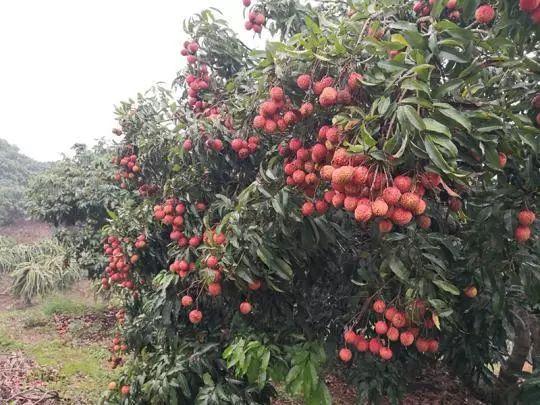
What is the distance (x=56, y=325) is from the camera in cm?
728

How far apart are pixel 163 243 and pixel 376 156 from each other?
2.19 m

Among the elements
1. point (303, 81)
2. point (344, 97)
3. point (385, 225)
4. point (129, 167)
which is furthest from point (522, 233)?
point (129, 167)

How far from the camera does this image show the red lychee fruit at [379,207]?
3.75 feet

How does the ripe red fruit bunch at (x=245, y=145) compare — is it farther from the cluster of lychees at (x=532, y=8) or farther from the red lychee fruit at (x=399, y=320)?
the cluster of lychees at (x=532, y=8)

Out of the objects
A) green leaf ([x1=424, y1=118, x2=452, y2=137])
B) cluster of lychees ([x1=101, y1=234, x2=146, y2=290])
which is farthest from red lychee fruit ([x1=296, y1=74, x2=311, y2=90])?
cluster of lychees ([x1=101, y1=234, x2=146, y2=290])

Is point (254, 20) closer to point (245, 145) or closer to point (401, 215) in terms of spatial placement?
point (245, 145)

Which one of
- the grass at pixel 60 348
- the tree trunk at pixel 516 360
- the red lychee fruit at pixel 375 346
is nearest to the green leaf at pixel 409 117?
the red lychee fruit at pixel 375 346

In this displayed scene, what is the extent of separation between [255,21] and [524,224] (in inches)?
75.2

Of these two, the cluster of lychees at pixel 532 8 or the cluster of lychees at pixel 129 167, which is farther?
the cluster of lychees at pixel 129 167

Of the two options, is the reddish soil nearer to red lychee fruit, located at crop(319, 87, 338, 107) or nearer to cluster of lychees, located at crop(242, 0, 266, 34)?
cluster of lychees, located at crop(242, 0, 266, 34)

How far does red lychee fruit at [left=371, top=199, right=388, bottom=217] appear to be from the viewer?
1.14m

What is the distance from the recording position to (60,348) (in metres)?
6.17

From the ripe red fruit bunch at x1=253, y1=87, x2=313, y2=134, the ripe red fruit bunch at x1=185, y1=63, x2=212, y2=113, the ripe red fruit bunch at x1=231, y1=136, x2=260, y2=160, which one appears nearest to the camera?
the ripe red fruit bunch at x1=253, y1=87, x2=313, y2=134

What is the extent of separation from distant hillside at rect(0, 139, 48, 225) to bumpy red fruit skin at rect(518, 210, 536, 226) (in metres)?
13.1
